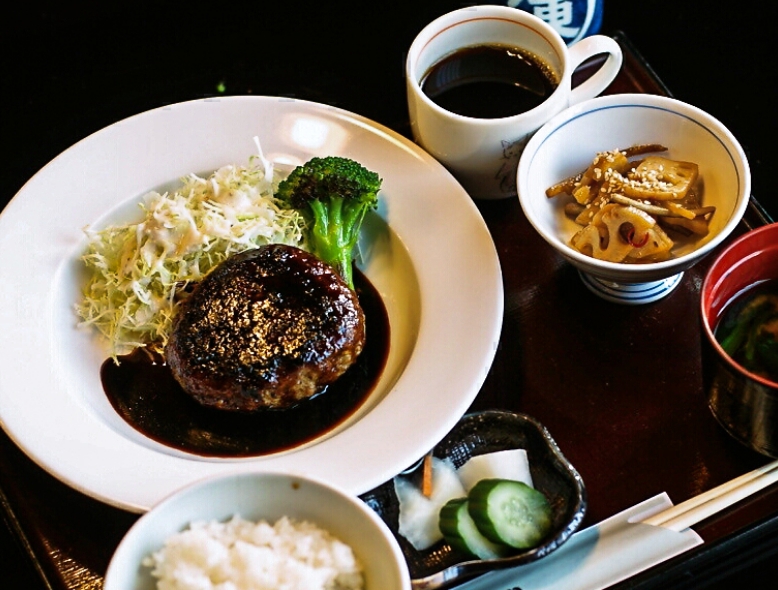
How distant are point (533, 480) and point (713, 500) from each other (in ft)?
1.45

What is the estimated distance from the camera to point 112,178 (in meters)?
2.77

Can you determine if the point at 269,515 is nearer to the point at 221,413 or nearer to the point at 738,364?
the point at 221,413

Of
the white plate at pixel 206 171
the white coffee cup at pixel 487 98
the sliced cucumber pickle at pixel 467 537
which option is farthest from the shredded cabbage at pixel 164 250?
the sliced cucumber pickle at pixel 467 537

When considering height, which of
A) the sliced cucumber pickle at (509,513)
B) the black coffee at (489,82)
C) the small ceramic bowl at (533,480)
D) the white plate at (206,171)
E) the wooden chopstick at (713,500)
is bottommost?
the wooden chopstick at (713,500)

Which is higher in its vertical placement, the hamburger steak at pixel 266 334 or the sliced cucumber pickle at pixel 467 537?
the hamburger steak at pixel 266 334

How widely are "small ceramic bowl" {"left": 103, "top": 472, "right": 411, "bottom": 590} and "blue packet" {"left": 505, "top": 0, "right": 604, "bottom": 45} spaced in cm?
191

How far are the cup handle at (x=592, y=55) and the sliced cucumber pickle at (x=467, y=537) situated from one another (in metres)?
1.38

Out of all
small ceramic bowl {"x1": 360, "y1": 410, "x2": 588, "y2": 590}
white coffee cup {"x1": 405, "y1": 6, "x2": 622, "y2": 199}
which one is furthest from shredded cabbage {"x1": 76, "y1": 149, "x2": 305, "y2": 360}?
small ceramic bowl {"x1": 360, "y1": 410, "x2": 588, "y2": 590}

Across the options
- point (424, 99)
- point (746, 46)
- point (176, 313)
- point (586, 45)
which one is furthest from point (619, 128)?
point (746, 46)

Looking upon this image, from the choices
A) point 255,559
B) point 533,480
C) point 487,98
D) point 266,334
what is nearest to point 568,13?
point 487,98

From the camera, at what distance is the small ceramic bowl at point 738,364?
205 cm

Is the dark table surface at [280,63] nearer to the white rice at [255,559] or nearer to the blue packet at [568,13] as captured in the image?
the blue packet at [568,13]

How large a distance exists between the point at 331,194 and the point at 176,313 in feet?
1.89

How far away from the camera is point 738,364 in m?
2.10
